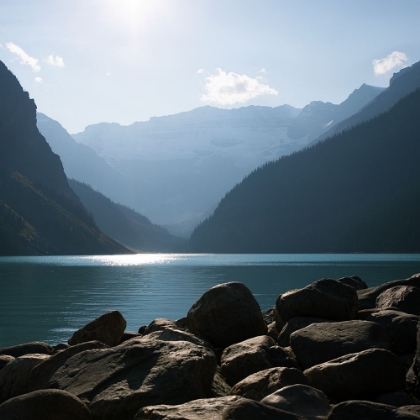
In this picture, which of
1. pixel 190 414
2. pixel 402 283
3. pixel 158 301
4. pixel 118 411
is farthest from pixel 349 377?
pixel 158 301

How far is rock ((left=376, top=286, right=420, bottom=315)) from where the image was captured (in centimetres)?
1674

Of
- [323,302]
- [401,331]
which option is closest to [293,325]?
[323,302]

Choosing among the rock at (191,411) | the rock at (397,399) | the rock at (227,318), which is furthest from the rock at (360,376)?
the rock at (227,318)

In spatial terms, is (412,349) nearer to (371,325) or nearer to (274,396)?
(371,325)

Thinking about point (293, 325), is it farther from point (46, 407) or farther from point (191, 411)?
point (46, 407)

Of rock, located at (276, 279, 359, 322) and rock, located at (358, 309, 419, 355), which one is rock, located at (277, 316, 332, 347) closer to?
rock, located at (276, 279, 359, 322)

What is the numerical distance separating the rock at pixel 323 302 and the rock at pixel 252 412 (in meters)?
7.08

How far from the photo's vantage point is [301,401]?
9523mm

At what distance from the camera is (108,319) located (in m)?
17.4

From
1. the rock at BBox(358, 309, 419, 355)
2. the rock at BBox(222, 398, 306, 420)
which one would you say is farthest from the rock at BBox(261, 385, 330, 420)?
the rock at BBox(358, 309, 419, 355)

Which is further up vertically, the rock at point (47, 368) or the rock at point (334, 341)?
the rock at point (334, 341)

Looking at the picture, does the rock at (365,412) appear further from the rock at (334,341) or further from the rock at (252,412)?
the rock at (334,341)

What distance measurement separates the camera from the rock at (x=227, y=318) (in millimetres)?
15406

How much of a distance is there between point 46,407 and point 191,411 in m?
2.36
